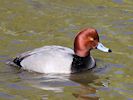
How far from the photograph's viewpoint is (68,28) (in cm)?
1140

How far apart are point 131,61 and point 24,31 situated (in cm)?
252

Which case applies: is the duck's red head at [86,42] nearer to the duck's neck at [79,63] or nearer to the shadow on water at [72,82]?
the duck's neck at [79,63]

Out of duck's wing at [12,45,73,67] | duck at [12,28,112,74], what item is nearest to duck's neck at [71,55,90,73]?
duck at [12,28,112,74]

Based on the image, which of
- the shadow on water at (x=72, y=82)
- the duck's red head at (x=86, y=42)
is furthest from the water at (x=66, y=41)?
the duck's red head at (x=86, y=42)

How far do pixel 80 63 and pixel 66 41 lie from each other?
1379 millimetres

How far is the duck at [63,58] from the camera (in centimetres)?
923

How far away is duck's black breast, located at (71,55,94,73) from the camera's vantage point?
936 cm

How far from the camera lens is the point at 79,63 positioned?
9445mm

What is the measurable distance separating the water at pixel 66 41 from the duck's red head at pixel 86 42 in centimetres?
36

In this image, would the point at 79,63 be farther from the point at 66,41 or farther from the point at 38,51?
the point at 66,41

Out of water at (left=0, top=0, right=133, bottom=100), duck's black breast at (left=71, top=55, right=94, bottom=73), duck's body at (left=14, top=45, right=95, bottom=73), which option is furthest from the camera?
duck's black breast at (left=71, top=55, right=94, bottom=73)

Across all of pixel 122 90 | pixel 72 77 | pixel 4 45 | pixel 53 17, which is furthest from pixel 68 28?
pixel 122 90

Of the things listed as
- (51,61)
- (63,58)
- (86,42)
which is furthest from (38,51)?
(86,42)

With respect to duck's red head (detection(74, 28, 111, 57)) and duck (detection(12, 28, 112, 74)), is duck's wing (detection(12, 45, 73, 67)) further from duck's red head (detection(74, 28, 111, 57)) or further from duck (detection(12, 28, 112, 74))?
duck's red head (detection(74, 28, 111, 57))
